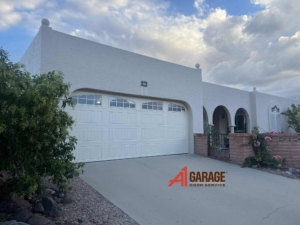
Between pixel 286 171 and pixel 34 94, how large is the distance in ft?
26.3

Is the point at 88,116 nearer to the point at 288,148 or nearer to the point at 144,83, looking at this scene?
the point at 144,83

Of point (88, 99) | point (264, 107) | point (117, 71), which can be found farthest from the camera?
point (264, 107)

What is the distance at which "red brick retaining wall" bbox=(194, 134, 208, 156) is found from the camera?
32.4ft

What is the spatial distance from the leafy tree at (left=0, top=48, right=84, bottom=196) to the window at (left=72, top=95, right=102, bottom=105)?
13.2 feet

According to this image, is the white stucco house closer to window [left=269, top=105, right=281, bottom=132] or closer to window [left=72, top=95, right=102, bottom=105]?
window [left=72, top=95, right=102, bottom=105]

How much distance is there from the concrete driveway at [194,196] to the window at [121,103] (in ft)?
7.36

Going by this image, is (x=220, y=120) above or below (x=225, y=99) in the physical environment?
below

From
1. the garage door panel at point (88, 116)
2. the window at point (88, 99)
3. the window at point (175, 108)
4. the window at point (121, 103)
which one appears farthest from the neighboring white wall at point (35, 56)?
the window at point (175, 108)

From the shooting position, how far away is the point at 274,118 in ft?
57.1

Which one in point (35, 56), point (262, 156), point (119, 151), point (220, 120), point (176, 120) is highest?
point (35, 56)

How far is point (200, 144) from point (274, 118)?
34.7ft

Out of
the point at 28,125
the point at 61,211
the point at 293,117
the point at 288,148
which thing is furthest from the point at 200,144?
the point at 293,117

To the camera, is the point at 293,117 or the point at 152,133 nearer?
the point at 152,133
